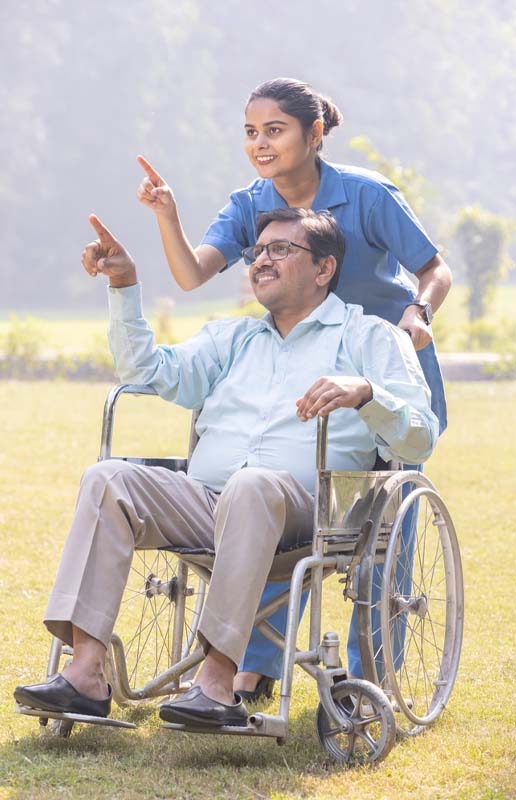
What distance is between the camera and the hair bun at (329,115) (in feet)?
10.7

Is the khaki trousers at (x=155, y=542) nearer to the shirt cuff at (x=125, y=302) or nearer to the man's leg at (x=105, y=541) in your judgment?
the man's leg at (x=105, y=541)

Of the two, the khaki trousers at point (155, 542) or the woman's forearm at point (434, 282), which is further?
the woman's forearm at point (434, 282)

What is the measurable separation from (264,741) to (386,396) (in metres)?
0.76

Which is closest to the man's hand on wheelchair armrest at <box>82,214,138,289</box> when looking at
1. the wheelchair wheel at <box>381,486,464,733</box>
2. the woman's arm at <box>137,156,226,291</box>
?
the woman's arm at <box>137,156,226,291</box>

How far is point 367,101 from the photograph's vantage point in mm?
56438

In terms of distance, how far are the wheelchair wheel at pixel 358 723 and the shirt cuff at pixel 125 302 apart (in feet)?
2.89

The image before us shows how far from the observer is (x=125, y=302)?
2.90 m

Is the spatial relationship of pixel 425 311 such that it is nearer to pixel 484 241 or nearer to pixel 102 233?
pixel 102 233

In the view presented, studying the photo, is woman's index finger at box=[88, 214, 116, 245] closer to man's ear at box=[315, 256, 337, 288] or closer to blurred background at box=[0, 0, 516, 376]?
man's ear at box=[315, 256, 337, 288]

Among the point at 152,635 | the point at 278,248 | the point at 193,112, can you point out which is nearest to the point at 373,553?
the point at 278,248

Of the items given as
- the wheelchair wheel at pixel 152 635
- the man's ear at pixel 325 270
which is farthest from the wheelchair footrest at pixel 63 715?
the man's ear at pixel 325 270

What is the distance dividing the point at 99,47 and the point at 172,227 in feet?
167

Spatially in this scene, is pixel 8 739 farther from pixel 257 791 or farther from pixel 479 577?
pixel 479 577

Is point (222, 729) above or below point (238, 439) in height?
below
